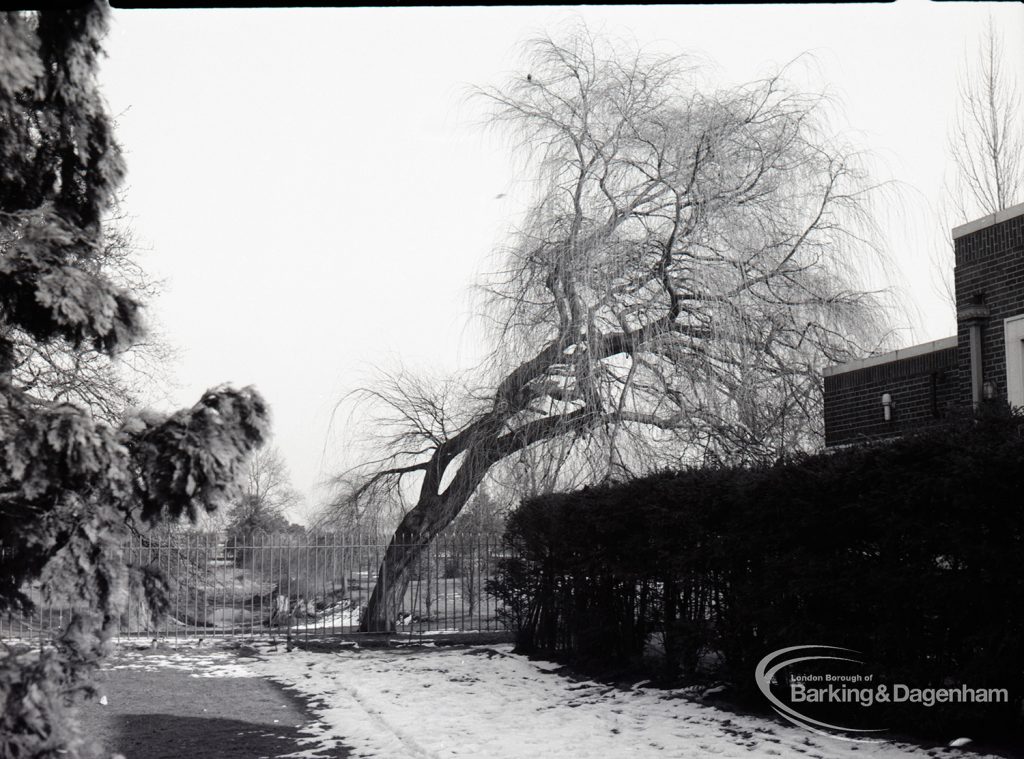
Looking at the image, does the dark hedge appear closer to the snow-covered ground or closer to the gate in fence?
the snow-covered ground

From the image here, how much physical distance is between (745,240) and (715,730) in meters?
8.46

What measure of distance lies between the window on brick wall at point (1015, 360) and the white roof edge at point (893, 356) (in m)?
1.38

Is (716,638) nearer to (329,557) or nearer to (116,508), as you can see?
(116,508)

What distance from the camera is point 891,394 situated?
14102 millimetres

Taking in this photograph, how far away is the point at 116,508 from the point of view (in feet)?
17.9

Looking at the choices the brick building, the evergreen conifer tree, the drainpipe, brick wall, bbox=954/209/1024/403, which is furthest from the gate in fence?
the evergreen conifer tree

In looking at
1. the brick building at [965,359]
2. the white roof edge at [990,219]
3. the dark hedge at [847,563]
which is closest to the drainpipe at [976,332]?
the brick building at [965,359]

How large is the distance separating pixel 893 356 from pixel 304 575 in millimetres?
11520

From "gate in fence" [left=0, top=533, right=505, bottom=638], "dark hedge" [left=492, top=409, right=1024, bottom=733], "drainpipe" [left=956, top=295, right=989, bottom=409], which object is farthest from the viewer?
"gate in fence" [left=0, top=533, right=505, bottom=638]

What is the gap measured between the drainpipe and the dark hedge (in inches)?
168

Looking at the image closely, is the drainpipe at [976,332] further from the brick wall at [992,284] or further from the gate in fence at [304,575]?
the gate in fence at [304,575]

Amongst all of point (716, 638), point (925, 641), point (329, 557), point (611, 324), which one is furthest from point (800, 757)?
point (329, 557)

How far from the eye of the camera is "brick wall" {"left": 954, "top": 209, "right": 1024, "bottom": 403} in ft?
38.3

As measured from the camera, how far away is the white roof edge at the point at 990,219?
1163cm
